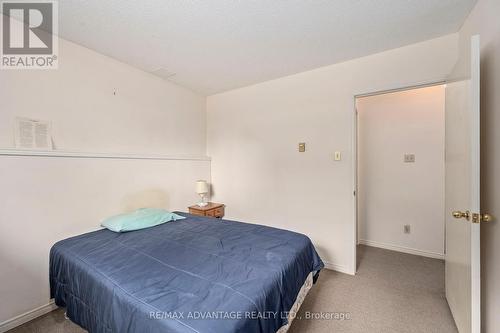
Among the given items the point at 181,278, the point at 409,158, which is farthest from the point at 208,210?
the point at 409,158

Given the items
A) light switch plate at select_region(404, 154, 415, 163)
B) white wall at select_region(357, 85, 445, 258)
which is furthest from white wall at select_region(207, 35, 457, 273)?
light switch plate at select_region(404, 154, 415, 163)

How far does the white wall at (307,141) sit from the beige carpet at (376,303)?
32 centimetres

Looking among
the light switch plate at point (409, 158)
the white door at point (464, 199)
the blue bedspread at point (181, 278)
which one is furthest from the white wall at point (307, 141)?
the light switch plate at point (409, 158)

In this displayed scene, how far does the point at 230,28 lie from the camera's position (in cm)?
183

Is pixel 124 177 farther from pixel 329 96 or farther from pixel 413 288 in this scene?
pixel 413 288

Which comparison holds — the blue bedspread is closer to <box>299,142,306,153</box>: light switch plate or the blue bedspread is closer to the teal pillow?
the teal pillow

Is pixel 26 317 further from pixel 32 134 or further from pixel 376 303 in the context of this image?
pixel 376 303

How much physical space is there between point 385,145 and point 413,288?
192 centimetres

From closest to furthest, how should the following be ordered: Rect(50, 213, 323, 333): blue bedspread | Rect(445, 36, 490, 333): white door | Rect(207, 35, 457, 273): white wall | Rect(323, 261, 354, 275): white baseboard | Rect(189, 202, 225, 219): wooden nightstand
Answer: Rect(50, 213, 323, 333): blue bedspread → Rect(445, 36, 490, 333): white door → Rect(207, 35, 457, 273): white wall → Rect(323, 261, 354, 275): white baseboard → Rect(189, 202, 225, 219): wooden nightstand

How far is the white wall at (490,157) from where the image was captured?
120 cm

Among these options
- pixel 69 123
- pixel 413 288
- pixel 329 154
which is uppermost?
pixel 69 123

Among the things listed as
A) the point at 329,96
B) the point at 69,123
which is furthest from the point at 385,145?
the point at 69,123

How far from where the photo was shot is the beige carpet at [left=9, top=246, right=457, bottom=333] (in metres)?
1.63

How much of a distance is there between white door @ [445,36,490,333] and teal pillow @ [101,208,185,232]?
251 centimetres
